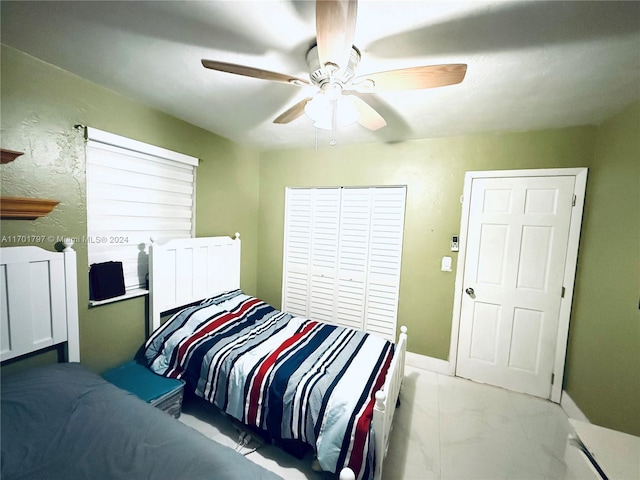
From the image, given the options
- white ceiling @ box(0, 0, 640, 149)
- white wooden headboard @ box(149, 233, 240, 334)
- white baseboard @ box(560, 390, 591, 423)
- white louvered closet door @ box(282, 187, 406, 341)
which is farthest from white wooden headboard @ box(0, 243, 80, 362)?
white baseboard @ box(560, 390, 591, 423)

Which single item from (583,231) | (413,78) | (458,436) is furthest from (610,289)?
(413,78)

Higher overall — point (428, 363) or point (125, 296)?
point (125, 296)

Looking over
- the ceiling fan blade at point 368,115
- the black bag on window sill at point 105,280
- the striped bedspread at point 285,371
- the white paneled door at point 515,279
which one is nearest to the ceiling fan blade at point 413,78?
the ceiling fan blade at point 368,115

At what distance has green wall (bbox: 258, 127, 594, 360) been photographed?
2162 millimetres

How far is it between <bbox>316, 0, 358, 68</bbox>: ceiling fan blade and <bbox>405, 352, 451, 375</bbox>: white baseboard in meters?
2.71

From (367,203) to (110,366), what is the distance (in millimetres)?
2663

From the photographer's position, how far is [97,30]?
120cm

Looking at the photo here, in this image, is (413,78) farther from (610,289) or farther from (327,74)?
(610,289)

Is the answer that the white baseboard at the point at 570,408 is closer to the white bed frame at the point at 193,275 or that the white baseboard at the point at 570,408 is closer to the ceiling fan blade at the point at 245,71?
the white bed frame at the point at 193,275

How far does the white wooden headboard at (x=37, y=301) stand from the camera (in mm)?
1349

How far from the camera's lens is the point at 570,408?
2.04m

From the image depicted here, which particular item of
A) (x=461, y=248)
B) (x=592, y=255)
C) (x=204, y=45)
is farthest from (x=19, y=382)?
(x=592, y=255)

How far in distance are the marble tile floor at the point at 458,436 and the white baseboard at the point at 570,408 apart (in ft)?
0.19

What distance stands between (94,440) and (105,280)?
108 centimetres
